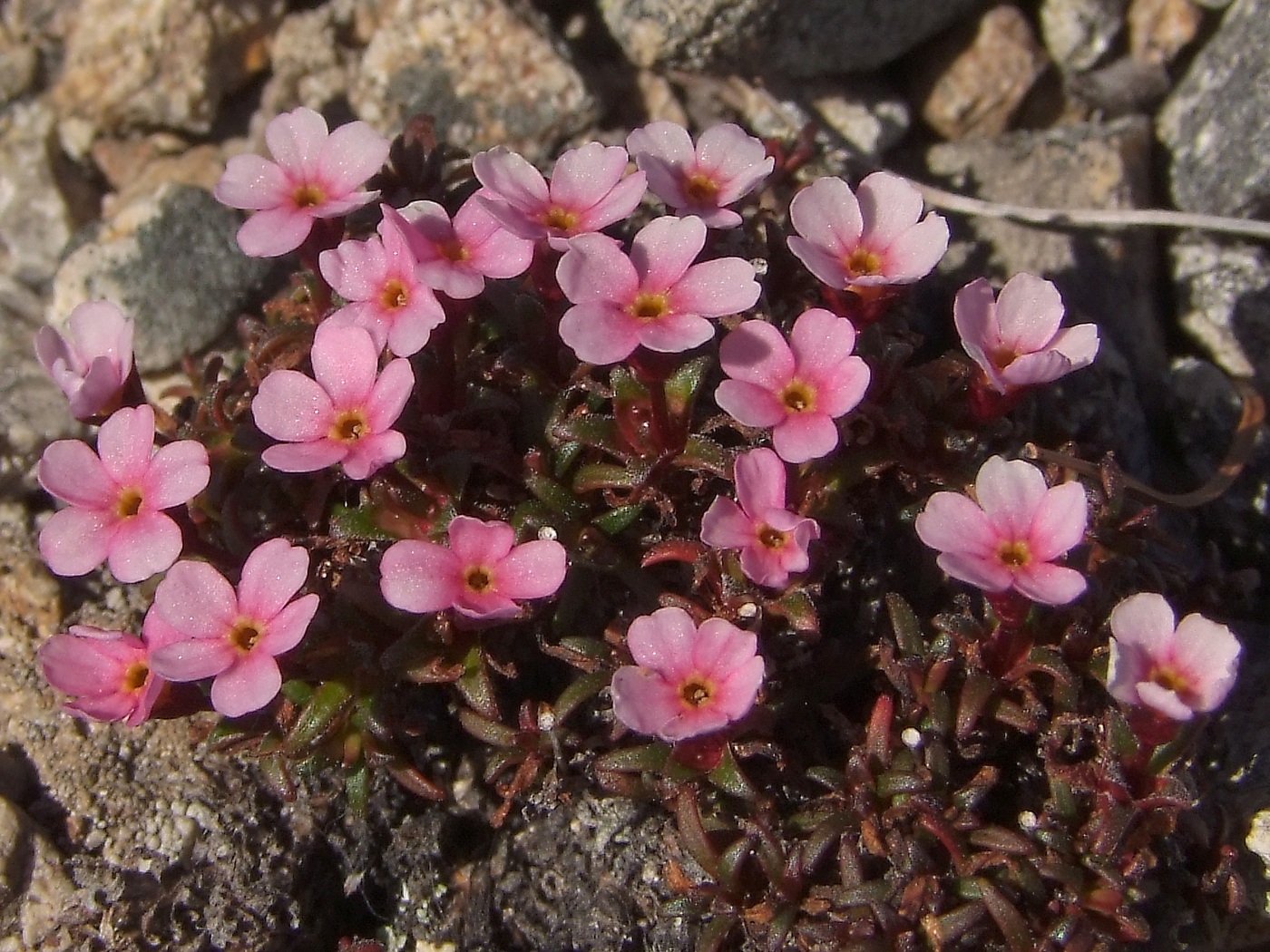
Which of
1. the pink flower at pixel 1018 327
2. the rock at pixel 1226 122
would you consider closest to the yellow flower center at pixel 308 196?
the pink flower at pixel 1018 327

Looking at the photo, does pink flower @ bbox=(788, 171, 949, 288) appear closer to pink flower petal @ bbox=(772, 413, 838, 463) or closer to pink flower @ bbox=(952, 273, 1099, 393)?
pink flower @ bbox=(952, 273, 1099, 393)

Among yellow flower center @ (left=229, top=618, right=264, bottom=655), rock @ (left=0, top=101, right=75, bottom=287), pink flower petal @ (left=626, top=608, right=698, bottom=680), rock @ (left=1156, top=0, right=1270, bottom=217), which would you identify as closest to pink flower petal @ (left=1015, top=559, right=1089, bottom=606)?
pink flower petal @ (left=626, top=608, right=698, bottom=680)

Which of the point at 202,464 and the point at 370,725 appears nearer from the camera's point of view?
the point at 202,464

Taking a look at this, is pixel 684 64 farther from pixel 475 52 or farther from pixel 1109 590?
pixel 1109 590

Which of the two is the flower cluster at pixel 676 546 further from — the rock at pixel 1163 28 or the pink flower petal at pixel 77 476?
the rock at pixel 1163 28

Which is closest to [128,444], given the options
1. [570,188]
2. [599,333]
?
[599,333]

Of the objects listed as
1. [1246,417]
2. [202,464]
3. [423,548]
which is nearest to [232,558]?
[202,464]
